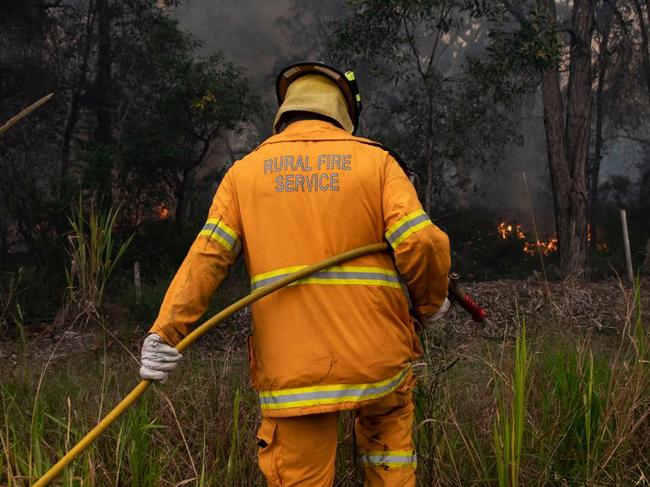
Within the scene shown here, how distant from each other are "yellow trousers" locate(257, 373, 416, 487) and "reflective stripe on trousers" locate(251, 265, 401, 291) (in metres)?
0.42

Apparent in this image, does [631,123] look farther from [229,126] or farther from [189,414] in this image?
[189,414]

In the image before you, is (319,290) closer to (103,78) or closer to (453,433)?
(453,433)

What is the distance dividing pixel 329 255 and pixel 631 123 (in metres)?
22.4

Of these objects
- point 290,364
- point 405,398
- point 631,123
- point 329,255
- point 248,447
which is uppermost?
point 631,123

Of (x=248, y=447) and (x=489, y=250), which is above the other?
(x=489, y=250)

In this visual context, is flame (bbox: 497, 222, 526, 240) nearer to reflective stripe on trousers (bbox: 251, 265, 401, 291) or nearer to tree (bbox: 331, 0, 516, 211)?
tree (bbox: 331, 0, 516, 211)

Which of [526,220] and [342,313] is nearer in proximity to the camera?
[342,313]

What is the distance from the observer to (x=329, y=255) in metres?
2.02

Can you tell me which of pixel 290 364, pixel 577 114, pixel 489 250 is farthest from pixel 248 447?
pixel 489 250

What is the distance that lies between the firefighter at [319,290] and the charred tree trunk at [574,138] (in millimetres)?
9847

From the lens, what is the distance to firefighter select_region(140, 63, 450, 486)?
197cm

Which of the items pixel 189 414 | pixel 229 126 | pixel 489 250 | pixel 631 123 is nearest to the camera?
pixel 189 414

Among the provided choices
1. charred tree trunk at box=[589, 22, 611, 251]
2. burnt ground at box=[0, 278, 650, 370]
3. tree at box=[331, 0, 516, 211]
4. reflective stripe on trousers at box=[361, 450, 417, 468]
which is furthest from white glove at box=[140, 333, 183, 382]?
charred tree trunk at box=[589, 22, 611, 251]

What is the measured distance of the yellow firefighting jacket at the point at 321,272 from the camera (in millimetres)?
1968
